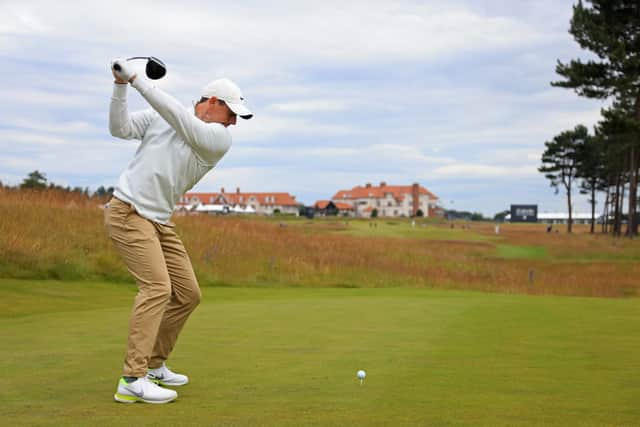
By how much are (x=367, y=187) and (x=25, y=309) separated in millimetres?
166512

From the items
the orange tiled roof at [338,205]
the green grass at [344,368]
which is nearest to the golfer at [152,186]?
the green grass at [344,368]

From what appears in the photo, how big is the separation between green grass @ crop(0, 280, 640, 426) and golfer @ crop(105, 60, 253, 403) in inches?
14.5

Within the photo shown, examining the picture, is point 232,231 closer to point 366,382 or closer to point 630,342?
point 630,342

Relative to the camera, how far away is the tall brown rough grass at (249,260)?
17.7 meters

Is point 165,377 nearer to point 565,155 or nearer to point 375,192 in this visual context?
point 565,155

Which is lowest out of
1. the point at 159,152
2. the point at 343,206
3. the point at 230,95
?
the point at 159,152

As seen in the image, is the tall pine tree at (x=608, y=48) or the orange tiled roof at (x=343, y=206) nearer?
the tall pine tree at (x=608, y=48)

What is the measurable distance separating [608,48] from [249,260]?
2547 centimetres

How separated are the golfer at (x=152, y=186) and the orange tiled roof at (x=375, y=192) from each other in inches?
6529

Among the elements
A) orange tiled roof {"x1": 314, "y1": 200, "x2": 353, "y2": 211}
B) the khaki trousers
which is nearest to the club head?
the khaki trousers

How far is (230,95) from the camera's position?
5211 mm

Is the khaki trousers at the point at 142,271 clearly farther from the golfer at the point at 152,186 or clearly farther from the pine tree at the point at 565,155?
the pine tree at the point at 565,155

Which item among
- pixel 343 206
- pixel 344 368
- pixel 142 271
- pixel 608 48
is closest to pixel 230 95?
pixel 142 271

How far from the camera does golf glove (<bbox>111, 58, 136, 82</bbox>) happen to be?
4734 millimetres
